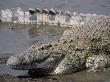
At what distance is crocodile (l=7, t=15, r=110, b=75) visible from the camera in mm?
8414

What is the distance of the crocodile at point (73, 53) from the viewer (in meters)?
8.41

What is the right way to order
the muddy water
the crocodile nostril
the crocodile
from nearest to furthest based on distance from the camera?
the crocodile nostril < the crocodile < the muddy water

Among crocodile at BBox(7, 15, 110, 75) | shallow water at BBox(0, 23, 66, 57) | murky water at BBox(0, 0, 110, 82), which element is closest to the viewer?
crocodile at BBox(7, 15, 110, 75)

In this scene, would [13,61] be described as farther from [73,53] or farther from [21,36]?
[21,36]

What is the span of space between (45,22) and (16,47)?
2672mm

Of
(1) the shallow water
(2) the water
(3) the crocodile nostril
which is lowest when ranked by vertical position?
(3) the crocodile nostril

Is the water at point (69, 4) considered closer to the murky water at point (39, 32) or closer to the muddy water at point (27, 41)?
the murky water at point (39, 32)

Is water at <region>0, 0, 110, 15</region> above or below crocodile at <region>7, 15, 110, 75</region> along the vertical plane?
above

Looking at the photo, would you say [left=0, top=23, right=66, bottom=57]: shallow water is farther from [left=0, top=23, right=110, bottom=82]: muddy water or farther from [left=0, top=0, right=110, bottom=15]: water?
[left=0, top=0, right=110, bottom=15]: water

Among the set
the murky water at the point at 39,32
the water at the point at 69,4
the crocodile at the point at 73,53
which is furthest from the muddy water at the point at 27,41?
the water at the point at 69,4

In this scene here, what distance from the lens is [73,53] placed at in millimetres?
9086

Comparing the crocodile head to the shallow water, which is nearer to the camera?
the crocodile head

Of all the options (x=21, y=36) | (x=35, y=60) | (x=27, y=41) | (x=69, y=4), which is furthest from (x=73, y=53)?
(x=69, y=4)

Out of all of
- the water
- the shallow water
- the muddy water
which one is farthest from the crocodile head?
the water
